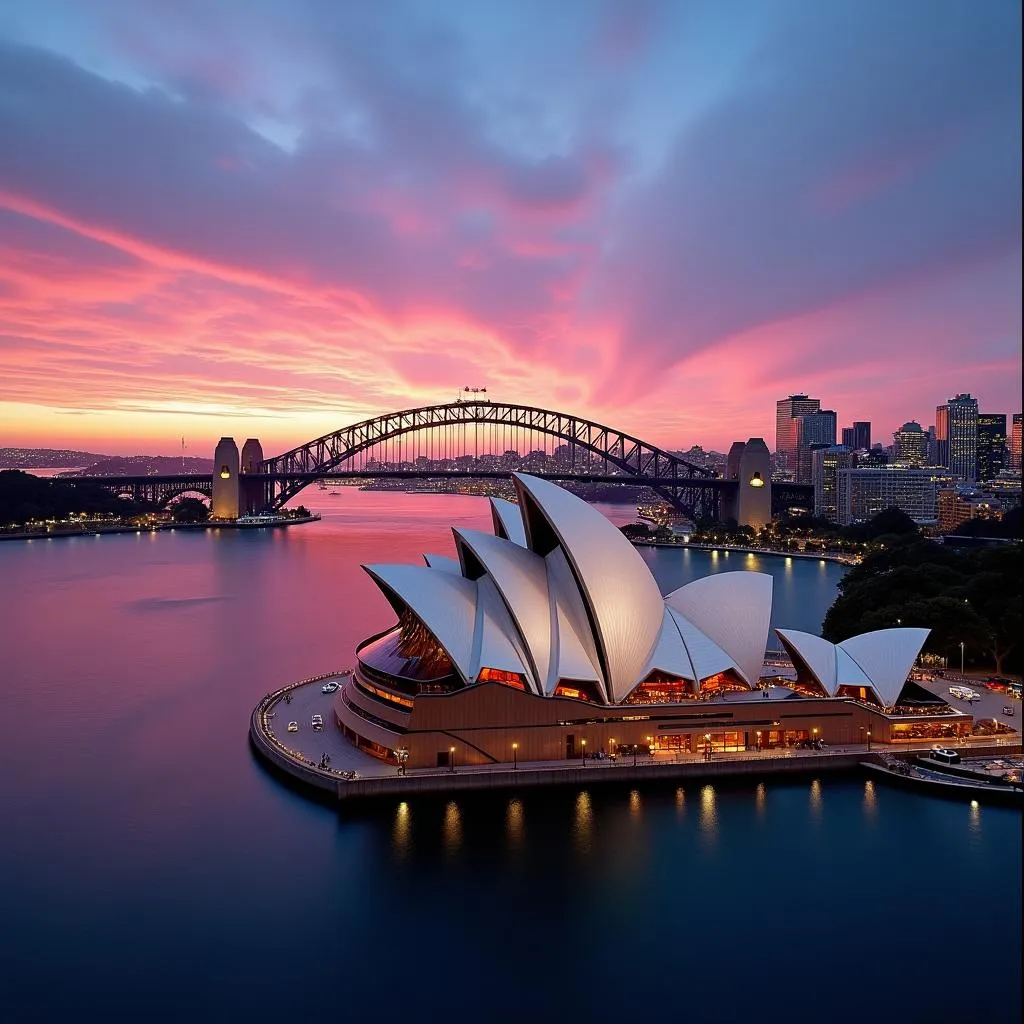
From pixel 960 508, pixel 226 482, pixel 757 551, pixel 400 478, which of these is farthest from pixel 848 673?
pixel 226 482

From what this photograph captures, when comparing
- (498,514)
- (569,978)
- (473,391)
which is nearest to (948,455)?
(473,391)

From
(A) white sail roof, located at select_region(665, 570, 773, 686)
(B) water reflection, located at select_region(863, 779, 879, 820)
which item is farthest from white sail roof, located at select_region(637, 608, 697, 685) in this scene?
(B) water reflection, located at select_region(863, 779, 879, 820)

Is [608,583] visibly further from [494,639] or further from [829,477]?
[829,477]

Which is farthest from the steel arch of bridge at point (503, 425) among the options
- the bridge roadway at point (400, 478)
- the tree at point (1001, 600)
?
the tree at point (1001, 600)

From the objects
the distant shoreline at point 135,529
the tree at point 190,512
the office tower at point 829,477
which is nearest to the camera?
the distant shoreline at point 135,529

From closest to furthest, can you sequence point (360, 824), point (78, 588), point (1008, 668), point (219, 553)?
1. point (360, 824)
2. point (1008, 668)
3. point (78, 588)
4. point (219, 553)

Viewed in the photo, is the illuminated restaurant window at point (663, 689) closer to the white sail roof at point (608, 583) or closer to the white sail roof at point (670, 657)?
the white sail roof at point (670, 657)

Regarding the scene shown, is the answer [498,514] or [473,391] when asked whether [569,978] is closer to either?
[498,514]
